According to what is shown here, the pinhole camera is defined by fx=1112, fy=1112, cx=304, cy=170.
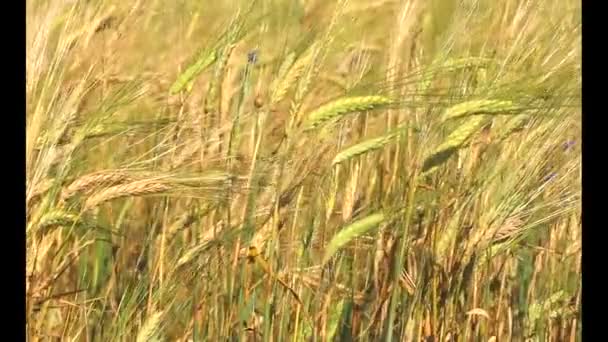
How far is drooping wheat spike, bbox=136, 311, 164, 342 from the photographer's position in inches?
81.6

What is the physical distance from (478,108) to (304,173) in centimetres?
36

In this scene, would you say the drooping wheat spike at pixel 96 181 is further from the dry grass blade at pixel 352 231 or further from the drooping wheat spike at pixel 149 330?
the dry grass blade at pixel 352 231

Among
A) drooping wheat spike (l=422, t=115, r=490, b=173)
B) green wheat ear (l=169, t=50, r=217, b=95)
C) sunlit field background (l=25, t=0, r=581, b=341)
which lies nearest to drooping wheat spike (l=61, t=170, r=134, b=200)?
sunlit field background (l=25, t=0, r=581, b=341)

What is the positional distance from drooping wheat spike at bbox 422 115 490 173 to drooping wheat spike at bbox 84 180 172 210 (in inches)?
20.1

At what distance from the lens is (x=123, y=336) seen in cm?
210

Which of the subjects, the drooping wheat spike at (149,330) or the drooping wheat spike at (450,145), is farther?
the drooping wheat spike at (450,145)

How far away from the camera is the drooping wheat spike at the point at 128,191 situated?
2.07 m

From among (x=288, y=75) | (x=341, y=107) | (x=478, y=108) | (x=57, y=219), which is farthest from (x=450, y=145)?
(x=57, y=219)

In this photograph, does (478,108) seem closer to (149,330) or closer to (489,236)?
(489,236)

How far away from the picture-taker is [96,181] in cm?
216

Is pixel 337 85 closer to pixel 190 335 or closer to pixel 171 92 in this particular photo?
pixel 171 92

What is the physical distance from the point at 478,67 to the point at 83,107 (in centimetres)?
82

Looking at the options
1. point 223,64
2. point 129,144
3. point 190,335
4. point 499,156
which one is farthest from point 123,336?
point 499,156

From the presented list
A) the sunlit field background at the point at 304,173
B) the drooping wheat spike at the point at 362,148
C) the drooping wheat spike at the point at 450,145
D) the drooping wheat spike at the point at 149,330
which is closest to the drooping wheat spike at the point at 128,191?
the sunlit field background at the point at 304,173
